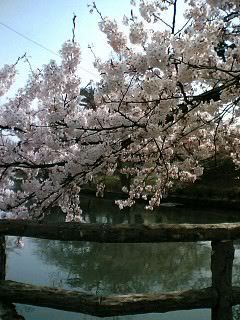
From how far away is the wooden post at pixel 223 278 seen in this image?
→ 10.3ft

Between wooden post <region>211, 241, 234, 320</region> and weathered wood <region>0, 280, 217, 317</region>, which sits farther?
wooden post <region>211, 241, 234, 320</region>

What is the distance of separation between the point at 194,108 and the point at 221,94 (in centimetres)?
32

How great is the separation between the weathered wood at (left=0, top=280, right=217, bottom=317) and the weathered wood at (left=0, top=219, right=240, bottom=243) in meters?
0.44

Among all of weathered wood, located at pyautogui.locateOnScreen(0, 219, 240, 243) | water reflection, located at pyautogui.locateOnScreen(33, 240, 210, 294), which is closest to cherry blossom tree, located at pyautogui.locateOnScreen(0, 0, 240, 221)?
weathered wood, located at pyautogui.locateOnScreen(0, 219, 240, 243)

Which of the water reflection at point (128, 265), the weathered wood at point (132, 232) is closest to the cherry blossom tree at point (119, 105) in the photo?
the weathered wood at point (132, 232)

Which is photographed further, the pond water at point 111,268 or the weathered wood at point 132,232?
the pond water at point 111,268

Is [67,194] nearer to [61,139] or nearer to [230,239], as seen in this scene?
[61,139]

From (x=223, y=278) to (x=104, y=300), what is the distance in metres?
1.01

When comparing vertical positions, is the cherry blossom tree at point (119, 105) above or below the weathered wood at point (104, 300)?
above

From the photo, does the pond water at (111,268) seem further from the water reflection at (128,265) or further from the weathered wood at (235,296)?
the weathered wood at (235,296)

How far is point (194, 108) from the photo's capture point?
4023 mm

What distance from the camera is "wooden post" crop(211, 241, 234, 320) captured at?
3154 mm

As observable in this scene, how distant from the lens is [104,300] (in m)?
3.02

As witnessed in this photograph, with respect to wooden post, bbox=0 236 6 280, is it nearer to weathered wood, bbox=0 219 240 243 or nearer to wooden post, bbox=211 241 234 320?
weathered wood, bbox=0 219 240 243
